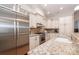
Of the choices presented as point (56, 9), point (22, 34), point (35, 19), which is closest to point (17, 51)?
point (22, 34)

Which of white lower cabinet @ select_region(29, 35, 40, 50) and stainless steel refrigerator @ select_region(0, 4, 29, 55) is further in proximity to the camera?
white lower cabinet @ select_region(29, 35, 40, 50)

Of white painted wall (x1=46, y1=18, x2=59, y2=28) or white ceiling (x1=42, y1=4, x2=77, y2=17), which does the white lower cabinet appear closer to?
white painted wall (x1=46, y1=18, x2=59, y2=28)

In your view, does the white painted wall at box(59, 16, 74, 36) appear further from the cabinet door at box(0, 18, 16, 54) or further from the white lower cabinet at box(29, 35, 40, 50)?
the cabinet door at box(0, 18, 16, 54)

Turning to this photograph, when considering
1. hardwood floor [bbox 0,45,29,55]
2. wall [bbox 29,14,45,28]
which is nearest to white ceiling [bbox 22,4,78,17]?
wall [bbox 29,14,45,28]

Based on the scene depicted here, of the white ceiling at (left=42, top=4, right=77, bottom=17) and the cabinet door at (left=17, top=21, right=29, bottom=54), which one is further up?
the white ceiling at (left=42, top=4, right=77, bottom=17)

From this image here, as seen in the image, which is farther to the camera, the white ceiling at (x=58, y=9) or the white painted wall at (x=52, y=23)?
the white painted wall at (x=52, y=23)

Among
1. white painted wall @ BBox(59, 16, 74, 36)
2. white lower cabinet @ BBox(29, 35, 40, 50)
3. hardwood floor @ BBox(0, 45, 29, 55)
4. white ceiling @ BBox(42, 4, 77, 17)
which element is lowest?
hardwood floor @ BBox(0, 45, 29, 55)

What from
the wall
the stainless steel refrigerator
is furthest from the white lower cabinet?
the wall

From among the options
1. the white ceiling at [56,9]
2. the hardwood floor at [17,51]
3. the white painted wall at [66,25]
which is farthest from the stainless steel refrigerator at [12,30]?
the white painted wall at [66,25]

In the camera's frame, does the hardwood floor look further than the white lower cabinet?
No

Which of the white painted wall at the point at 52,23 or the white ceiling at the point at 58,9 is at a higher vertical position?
the white ceiling at the point at 58,9

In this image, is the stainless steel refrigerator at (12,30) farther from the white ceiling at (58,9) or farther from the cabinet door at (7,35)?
the white ceiling at (58,9)

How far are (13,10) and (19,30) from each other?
1.01 ft

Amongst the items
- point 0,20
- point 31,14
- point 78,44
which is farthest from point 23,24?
point 78,44
